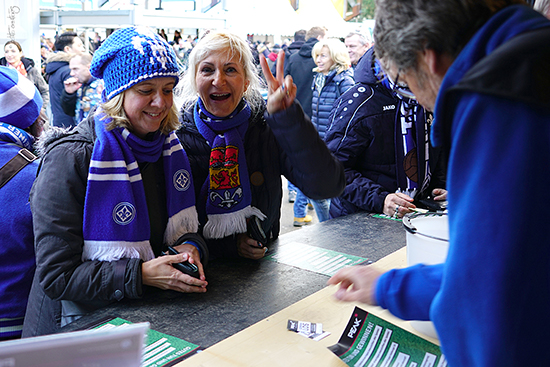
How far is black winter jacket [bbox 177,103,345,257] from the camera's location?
1823mm

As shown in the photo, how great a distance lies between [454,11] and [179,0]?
665 cm

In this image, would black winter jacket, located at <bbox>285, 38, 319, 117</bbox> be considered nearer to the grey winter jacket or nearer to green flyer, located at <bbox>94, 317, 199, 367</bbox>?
the grey winter jacket

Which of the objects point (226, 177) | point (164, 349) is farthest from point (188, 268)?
point (226, 177)

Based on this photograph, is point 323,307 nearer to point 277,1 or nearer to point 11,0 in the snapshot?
point 11,0

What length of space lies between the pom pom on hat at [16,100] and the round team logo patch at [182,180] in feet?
2.23

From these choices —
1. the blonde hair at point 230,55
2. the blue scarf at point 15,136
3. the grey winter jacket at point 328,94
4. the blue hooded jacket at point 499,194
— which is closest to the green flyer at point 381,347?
the blue hooded jacket at point 499,194

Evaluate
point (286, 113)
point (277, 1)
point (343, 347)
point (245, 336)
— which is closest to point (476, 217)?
point (343, 347)

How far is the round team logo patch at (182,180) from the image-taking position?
1.75 meters

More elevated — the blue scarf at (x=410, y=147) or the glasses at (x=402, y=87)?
the glasses at (x=402, y=87)

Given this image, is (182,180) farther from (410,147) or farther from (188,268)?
(410,147)

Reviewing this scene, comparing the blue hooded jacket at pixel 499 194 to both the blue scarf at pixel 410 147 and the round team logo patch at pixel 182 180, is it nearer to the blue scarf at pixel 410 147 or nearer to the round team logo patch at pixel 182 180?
the round team logo patch at pixel 182 180

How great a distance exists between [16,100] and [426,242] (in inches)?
61.5

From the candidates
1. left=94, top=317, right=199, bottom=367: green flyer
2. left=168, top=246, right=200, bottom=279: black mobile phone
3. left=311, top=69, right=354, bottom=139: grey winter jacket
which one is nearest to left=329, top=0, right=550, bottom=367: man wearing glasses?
left=94, top=317, right=199, bottom=367: green flyer

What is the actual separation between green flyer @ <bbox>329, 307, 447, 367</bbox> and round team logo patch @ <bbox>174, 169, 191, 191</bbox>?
0.80 metres
